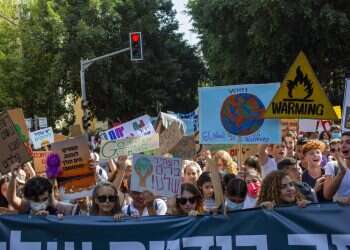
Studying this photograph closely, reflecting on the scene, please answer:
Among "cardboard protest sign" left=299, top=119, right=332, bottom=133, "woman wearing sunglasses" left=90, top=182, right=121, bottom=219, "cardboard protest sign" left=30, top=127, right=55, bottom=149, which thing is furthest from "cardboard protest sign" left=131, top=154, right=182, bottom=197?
"cardboard protest sign" left=30, top=127, right=55, bottom=149

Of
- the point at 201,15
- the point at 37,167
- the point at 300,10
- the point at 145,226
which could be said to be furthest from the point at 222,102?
the point at 201,15

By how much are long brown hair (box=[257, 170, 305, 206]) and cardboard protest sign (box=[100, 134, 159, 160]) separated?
3.56 m

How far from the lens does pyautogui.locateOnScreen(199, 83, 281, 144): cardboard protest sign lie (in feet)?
24.6

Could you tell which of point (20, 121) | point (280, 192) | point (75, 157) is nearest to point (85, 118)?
point (20, 121)

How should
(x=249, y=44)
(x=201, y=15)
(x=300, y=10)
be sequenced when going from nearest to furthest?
(x=300, y=10) < (x=249, y=44) < (x=201, y=15)

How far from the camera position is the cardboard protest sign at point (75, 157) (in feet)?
24.4

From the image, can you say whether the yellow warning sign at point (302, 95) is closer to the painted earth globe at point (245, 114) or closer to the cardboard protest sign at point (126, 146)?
the painted earth globe at point (245, 114)

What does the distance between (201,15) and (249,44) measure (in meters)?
3.13

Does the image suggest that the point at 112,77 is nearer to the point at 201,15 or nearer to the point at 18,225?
the point at 201,15

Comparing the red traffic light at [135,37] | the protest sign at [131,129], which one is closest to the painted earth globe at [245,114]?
the protest sign at [131,129]

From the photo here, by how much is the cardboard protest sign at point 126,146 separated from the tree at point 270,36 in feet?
59.5

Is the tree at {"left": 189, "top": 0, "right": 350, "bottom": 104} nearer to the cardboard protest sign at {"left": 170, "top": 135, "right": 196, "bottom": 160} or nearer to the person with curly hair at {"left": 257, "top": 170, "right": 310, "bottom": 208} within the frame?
the cardboard protest sign at {"left": 170, "top": 135, "right": 196, "bottom": 160}

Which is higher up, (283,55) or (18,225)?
(283,55)

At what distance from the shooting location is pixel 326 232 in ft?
17.4
